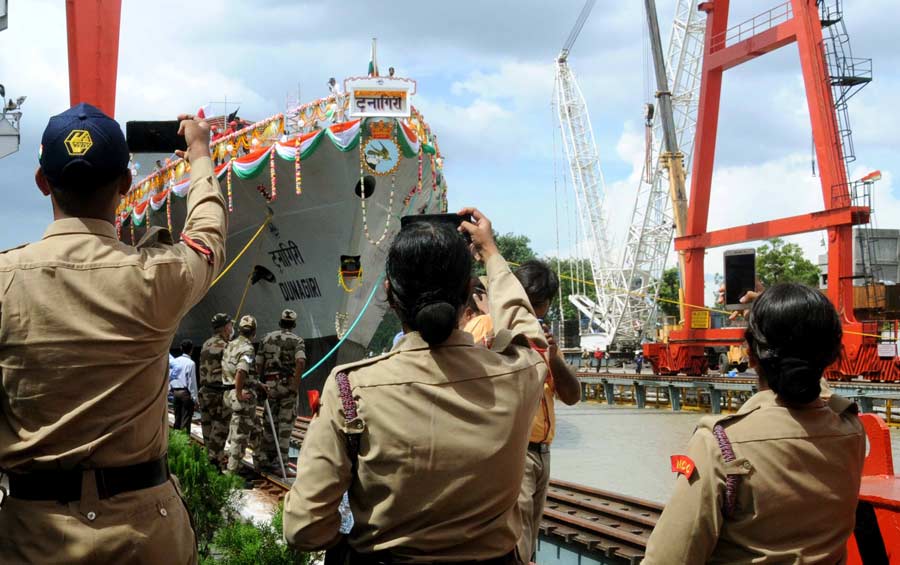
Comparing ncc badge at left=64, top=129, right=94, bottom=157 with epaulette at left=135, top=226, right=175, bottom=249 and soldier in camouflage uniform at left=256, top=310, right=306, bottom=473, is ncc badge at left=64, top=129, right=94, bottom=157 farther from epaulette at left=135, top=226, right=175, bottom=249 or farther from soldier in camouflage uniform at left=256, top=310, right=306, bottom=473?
soldier in camouflage uniform at left=256, top=310, right=306, bottom=473

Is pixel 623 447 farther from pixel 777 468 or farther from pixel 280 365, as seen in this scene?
pixel 777 468

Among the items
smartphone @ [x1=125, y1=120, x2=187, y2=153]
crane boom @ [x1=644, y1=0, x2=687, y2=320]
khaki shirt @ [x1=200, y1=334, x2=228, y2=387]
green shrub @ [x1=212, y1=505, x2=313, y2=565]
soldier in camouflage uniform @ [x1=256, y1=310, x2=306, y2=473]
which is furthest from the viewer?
crane boom @ [x1=644, y1=0, x2=687, y2=320]

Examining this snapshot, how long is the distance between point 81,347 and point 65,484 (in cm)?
31

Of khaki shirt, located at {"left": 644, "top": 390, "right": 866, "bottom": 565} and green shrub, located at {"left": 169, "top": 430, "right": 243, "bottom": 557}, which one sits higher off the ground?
khaki shirt, located at {"left": 644, "top": 390, "right": 866, "bottom": 565}

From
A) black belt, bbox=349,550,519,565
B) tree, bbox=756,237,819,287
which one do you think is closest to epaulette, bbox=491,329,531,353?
black belt, bbox=349,550,519,565

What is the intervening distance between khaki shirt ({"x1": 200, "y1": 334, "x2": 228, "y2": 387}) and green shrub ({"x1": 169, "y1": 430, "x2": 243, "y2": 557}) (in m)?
2.71

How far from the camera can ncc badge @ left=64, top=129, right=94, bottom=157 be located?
2068mm

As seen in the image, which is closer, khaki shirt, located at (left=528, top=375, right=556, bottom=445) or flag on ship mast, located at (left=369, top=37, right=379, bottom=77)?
khaki shirt, located at (left=528, top=375, right=556, bottom=445)

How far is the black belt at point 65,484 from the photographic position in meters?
1.96

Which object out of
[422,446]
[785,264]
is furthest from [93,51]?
[785,264]

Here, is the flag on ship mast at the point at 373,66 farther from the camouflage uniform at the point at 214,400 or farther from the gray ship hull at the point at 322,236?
the camouflage uniform at the point at 214,400

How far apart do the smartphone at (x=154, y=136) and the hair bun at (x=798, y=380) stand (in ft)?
5.82

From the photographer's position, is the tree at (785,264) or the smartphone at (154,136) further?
the tree at (785,264)

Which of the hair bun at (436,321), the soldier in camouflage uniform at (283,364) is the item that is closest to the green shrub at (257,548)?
the hair bun at (436,321)
